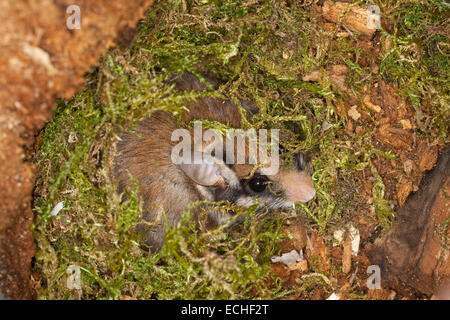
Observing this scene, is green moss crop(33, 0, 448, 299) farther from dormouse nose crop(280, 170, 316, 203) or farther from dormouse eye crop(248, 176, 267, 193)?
dormouse eye crop(248, 176, 267, 193)

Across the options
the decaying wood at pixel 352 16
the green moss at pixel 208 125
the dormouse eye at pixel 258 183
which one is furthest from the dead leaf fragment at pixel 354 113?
the dormouse eye at pixel 258 183

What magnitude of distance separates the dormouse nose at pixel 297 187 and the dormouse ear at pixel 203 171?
61cm

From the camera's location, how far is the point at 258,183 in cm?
360

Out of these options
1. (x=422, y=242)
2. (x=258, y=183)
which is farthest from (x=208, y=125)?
(x=422, y=242)

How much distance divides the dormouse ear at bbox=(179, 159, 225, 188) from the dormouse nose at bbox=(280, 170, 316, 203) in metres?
0.61

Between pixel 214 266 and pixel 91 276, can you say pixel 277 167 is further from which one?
pixel 91 276

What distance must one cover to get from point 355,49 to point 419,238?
1.68 metres

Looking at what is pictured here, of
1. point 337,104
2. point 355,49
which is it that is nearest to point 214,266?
point 337,104

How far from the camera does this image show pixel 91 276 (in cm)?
309

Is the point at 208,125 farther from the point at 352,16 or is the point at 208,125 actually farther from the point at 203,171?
the point at 352,16

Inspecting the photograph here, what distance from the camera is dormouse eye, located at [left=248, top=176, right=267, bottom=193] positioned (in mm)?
3594

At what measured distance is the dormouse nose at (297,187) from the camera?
360 centimetres

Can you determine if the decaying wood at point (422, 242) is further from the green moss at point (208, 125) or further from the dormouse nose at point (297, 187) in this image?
the dormouse nose at point (297, 187)

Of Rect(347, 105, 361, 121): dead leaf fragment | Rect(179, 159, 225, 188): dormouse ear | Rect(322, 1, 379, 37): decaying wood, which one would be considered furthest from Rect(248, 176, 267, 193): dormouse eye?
Rect(322, 1, 379, 37): decaying wood
